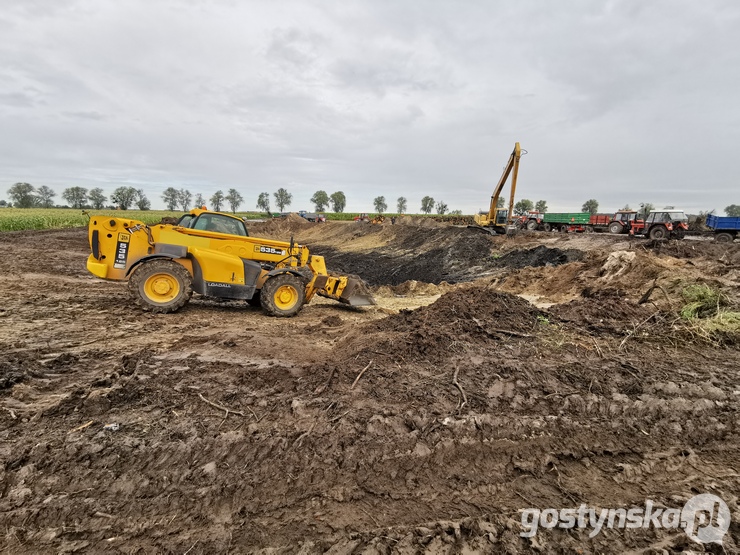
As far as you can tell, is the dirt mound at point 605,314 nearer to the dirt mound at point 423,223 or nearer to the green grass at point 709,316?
the green grass at point 709,316

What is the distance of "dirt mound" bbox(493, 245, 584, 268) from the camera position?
15.5m

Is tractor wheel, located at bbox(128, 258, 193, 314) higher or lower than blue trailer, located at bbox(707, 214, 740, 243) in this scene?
lower

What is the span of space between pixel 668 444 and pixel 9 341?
25.7 ft

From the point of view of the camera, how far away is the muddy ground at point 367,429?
2.40 meters

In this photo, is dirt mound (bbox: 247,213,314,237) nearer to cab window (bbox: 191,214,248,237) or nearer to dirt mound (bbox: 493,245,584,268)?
dirt mound (bbox: 493,245,584,268)

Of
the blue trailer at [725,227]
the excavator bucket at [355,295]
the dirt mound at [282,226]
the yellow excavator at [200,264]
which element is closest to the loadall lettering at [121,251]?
the yellow excavator at [200,264]

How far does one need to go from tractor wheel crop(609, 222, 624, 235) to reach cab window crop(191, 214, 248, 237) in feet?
92.7

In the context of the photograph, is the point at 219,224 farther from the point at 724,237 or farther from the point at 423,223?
the point at 423,223

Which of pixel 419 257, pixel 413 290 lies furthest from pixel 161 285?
pixel 419 257

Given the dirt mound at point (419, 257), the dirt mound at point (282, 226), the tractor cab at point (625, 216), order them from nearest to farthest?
the dirt mound at point (419, 257) → the tractor cab at point (625, 216) → the dirt mound at point (282, 226)

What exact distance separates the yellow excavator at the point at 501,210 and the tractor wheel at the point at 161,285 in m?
20.8

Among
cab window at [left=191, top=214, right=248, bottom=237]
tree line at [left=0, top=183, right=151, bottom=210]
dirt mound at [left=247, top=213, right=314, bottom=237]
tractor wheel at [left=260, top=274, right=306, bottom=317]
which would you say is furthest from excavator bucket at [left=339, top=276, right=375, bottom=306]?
tree line at [left=0, top=183, right=151, bottom=210]

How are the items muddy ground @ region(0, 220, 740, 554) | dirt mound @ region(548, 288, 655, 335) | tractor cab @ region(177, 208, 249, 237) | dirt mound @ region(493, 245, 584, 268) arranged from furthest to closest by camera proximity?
dirt mound @ region(493, 245, 584, 268)
tractor cab @ region(177, 208, 249, 237)
dirt mound @ region(548, 288, 655, 335)
muddy ground @ region(0, 220, 740, 554)

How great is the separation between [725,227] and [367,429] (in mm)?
26901
